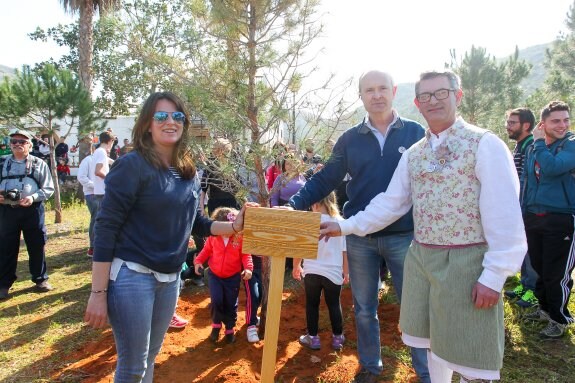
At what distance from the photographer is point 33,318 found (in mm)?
4383

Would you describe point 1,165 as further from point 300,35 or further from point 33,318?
point 300,35

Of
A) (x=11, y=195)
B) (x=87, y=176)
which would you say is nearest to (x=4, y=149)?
(x=87, y=176)

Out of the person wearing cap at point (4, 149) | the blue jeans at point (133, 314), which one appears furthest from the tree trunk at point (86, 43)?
the blue jeans at point (133, 314)

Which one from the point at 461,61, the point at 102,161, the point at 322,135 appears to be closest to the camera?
the point at 322,135

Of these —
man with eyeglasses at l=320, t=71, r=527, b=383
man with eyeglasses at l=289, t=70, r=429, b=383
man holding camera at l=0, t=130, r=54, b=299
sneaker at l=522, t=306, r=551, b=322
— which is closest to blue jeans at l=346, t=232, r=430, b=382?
man with eyeglasses at l=289, t=70, r=429, b=383

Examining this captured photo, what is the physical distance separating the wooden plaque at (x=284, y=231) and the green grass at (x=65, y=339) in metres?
1.73

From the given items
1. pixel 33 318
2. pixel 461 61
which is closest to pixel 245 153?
pixel 33 318

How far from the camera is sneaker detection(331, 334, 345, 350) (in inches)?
136

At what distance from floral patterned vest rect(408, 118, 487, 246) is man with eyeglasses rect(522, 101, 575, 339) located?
2.13 m

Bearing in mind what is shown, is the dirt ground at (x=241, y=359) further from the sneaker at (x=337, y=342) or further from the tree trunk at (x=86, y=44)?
the tree trunk at (x=86, y=44)

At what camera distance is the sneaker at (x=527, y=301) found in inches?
171

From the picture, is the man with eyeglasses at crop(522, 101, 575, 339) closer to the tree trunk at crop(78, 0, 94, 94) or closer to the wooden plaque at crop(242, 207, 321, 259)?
the wooden plaque at crop(242, 207, 321, 259)

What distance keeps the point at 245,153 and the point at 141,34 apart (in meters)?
1.26

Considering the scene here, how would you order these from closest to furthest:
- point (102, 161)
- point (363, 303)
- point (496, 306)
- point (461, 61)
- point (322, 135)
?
point (496, 306) → point (363, 303) → point (322, 135) → point (102, 161) → point (461, 61)
